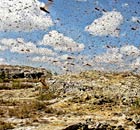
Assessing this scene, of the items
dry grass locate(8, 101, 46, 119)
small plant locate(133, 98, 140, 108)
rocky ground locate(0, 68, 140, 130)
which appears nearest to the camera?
rocky ground locate(0, 68, 140, 130)

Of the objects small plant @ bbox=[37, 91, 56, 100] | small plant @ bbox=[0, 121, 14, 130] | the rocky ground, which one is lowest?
small plant @ bbox=[0, 121, 14, 130]

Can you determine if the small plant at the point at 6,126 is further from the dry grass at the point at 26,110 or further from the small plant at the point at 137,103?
the small plant at the point at 137,103

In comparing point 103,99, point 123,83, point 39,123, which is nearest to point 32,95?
point 123,83

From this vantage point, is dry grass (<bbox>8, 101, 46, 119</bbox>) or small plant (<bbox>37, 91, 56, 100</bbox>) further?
small plant (<bbox>37, 91, 56, 100</bbox>)

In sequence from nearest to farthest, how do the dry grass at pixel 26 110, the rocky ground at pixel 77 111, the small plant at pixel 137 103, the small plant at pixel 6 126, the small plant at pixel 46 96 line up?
the rocky ground at pixel 77 111 < the small plant at pixel 6 126 < the dry grass at pixel 26 110 < the small plant at pixel 137 103 < the small plant at pixel 46 96

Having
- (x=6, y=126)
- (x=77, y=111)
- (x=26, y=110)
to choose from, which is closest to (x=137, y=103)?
(x=77, y=111)

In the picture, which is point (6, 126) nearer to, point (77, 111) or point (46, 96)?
point (77, 111)

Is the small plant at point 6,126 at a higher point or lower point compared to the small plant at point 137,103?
lower

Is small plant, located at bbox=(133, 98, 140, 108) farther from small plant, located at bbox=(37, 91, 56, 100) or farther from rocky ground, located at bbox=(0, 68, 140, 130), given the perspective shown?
small plant, located at bbox=(37, 91, 56, 100)

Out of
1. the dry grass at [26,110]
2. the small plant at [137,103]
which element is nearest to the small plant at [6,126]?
the dry grass at [26,110]

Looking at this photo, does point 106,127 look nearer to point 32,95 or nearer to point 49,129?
point 49,129

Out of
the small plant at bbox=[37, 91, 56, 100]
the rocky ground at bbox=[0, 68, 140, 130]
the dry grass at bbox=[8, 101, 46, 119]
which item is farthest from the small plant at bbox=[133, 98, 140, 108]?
the small plant at bbox=[37, 91, 56, 100]
